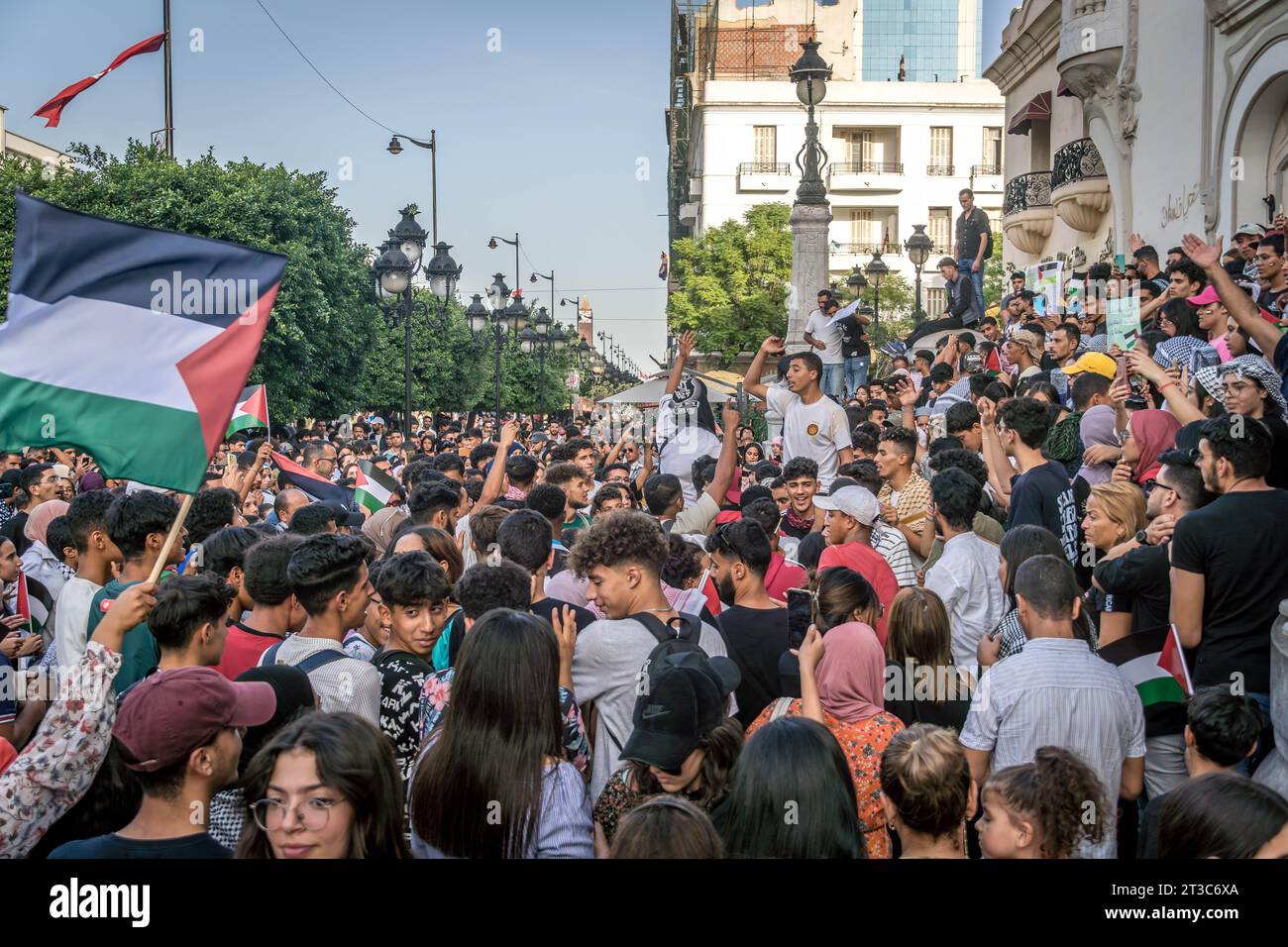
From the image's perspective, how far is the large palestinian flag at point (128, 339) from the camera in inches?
187

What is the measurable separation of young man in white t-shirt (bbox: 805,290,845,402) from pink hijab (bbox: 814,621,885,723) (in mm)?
11337

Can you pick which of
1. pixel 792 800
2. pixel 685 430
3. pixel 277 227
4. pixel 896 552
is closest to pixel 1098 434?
pixel 896 552

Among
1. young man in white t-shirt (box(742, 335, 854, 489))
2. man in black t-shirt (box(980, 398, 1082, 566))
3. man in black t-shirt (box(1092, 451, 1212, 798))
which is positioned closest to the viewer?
man in black t-shirt (box(1092, 451, 1212, 798))

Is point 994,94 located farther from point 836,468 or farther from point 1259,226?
point 836,468

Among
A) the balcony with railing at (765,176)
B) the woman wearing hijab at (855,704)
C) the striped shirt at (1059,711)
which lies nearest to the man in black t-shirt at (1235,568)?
the striped shirt at (1059,711)

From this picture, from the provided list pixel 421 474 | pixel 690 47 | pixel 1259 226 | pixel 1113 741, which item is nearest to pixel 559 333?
pixel 1259 226

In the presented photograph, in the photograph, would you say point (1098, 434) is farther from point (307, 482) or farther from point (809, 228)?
point (809, 228)

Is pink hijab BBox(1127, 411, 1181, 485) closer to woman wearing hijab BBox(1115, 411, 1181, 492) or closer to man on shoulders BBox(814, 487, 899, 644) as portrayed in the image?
woman wearing hijab BBox(1115, 411, 1181, 492)

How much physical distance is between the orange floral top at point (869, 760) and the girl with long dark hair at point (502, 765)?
0.70 metres

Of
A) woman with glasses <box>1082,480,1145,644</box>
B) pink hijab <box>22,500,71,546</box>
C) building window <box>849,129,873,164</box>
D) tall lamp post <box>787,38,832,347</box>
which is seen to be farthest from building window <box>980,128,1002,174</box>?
woman with glasses <box>1082,480,1145,644</box>

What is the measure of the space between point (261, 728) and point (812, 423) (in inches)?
246

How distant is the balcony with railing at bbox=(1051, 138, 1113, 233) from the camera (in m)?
23.4

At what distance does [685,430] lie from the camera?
10.9 metres
